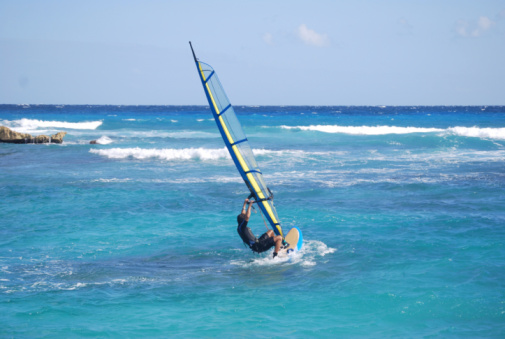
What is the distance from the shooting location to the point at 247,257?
9859 mm

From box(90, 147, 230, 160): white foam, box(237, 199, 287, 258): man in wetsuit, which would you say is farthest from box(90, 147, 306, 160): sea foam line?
box(237, 199, 287, 258): man in wetsuit

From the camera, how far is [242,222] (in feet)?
30.2

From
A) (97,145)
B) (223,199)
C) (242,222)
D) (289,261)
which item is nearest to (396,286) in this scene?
(289,261)

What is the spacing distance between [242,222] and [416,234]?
13.3 ft

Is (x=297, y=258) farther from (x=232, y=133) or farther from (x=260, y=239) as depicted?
(x=232, y=133)

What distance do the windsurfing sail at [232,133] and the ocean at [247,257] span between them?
4.29 ft

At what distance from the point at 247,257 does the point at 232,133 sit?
2367 millimetres

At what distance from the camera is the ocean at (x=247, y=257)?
277 inches

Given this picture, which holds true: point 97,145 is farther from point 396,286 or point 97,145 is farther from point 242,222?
point 396,286

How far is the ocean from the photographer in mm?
7047

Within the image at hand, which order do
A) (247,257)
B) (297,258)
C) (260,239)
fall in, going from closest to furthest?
(260,239) < (297,258) < (247,257)

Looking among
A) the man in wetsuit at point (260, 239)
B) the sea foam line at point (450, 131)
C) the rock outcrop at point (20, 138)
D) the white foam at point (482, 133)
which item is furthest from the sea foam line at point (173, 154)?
the sea foam line at point (450, 131)

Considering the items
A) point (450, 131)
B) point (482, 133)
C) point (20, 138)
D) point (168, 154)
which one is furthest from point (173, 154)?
point (450, 131)

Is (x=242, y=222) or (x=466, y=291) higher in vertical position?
(x=242, y=222)
